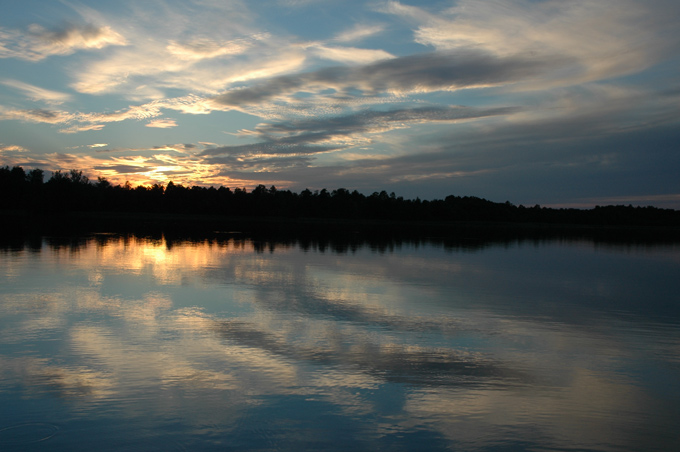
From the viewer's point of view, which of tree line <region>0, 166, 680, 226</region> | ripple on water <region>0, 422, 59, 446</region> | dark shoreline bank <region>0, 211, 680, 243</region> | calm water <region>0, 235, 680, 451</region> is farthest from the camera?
tree line <region>0, 166, 680, 226</region>

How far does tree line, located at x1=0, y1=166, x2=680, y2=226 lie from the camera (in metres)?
117

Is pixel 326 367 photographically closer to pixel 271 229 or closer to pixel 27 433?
pixel 27 433

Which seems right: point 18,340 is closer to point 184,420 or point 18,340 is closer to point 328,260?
point 184,420

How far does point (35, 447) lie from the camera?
4.88 m

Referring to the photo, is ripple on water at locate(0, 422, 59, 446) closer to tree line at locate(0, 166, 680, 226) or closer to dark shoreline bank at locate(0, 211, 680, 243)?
dark shoreline bank at locate(0, 211, 680, 243)

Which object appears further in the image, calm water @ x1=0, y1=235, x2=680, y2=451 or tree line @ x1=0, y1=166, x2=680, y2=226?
tree line @ x1=0, y1=166, x2=680, y2=226

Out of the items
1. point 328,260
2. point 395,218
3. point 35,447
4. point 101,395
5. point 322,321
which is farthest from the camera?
point 395,218

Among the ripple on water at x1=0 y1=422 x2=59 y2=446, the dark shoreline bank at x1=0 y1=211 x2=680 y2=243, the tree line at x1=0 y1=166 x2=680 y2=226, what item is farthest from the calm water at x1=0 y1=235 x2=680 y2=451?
the tree line at x1=0 y1=166 x2=680 y2=226

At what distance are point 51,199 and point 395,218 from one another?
83980 millimetres

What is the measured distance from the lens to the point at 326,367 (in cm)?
752

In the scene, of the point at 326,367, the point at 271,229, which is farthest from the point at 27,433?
the point at 271,229

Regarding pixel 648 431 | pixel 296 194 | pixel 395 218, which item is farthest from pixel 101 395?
pixel 296 194

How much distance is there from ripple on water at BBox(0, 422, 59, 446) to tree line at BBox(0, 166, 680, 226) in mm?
116541

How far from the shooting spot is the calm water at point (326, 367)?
5.41 meters
